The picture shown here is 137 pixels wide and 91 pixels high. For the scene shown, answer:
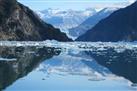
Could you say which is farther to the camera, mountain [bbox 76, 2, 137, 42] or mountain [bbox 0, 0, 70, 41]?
mountain [bbox 76, 2, 137, 42]

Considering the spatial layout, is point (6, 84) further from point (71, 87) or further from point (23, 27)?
point (23, 27)

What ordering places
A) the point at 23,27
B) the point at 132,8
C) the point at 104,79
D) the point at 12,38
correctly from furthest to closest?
the point at 132,8 < the point at 23,27 < the point at 12,38 < the point at 104,79

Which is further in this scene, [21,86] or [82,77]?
[82,77]

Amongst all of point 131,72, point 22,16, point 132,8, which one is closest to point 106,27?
point 132,8

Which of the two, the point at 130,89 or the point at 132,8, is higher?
the point at 132,8

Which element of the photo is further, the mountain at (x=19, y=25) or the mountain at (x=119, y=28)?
the mountain at (x=119, y=28)
